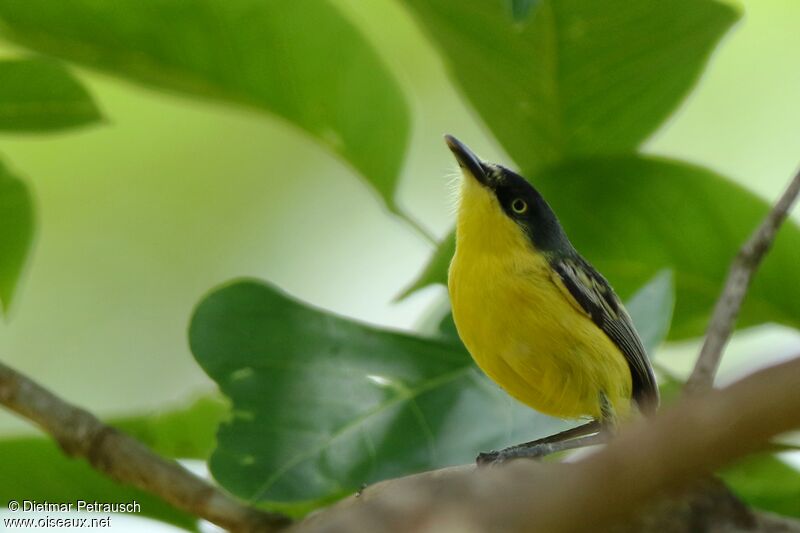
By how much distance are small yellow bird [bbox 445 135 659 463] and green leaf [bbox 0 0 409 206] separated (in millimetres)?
379

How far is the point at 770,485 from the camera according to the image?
251cm

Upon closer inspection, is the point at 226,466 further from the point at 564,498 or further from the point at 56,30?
the point at 564,498

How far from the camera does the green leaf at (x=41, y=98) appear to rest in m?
2.52

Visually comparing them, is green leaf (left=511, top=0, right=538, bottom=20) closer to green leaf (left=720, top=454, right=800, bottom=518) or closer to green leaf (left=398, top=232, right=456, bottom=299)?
green leaf (left=398, top=232, right=456, bottom=299)

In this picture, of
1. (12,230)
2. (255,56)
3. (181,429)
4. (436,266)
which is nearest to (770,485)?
(436,266)

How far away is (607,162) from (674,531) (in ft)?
3.87

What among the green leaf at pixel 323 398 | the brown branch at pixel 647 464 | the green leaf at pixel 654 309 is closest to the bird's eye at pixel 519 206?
the green leaf at pixel 654 309

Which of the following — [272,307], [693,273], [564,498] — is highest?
[693,273]

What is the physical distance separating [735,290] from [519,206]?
0.94m

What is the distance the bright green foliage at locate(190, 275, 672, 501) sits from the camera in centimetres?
220

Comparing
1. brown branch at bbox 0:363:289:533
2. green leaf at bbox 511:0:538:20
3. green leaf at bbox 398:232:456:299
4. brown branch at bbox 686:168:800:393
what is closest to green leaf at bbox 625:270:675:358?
brown branch at bbox 686:168:800:393

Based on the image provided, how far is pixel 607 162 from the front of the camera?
2.52 metres

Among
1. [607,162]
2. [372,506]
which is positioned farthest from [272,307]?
[372,506]

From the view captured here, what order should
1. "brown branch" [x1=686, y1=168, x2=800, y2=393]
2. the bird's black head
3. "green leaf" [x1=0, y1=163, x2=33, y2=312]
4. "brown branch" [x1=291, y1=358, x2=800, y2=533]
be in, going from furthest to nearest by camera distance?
the bird's black head < "green leaf" [x1=0, y1=163, x2=33, y2=312] < "brown branch" [x1=686, y1=168, x2=800, y2=393] < "brown branch" [x1=291, y1=358, x2=800, y2=533]
